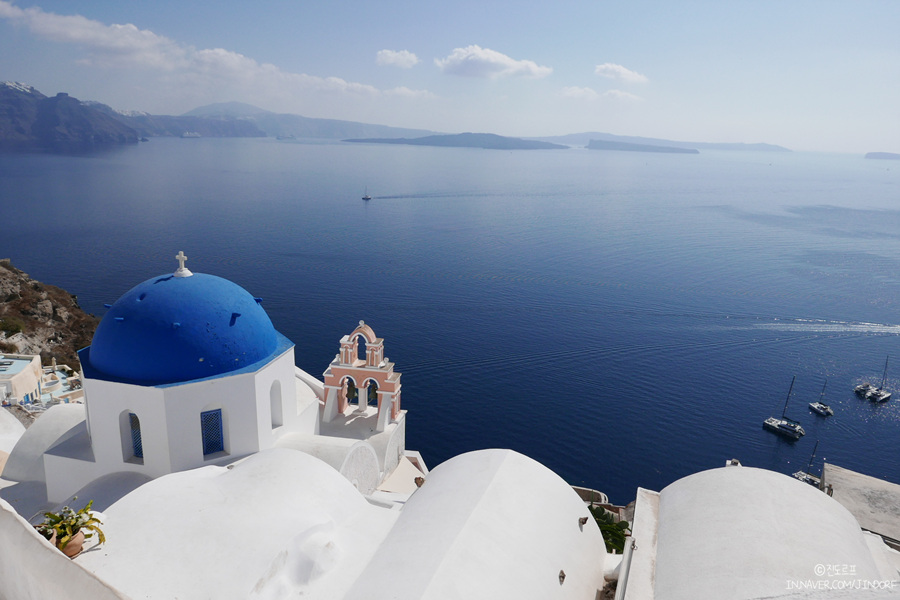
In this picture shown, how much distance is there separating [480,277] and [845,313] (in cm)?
3577

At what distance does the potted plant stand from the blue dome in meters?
4.54

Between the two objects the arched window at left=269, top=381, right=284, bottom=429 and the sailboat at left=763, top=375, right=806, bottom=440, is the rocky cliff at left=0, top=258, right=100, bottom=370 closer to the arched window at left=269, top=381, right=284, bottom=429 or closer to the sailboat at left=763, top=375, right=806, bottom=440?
the arched window at left=269, top=381, right=284, bottom=429

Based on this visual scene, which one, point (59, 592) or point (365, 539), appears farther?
point (365, 539)

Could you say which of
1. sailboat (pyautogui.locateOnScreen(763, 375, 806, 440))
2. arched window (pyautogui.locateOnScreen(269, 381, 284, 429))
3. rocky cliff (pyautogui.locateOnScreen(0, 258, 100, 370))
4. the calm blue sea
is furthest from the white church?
sailboat (pyautogui.locateOnScreen(763, 375, 806, 440))

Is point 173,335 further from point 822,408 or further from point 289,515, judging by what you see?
point 822,408

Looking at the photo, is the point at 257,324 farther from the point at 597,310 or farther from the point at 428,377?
the point at 597,310

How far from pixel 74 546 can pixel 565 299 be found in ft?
166

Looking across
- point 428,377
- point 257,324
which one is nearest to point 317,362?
point 428,377

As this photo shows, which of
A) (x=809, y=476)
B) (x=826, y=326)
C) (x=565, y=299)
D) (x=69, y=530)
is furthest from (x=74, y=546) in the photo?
(x=826, y=326)

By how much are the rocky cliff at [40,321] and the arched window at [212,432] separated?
32.8 metres

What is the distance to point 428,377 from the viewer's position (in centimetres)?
4106

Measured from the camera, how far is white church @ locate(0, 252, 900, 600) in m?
7.97

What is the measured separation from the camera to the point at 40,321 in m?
43.7

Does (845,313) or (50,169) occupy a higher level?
(50,169)
